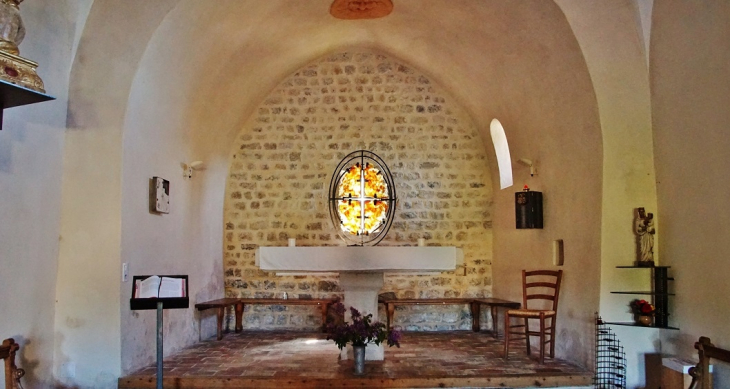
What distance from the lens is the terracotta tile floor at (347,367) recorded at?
15.8 feet

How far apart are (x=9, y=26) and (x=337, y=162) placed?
5113 millimetres

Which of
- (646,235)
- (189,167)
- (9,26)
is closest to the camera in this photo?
(9,26)

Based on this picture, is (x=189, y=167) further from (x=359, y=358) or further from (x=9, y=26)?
(x=9, y=26)

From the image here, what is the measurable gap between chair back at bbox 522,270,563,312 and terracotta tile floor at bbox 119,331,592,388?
530 mm

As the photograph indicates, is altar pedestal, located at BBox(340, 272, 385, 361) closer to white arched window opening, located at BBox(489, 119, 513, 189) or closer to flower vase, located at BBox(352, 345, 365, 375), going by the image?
flower vase, located at BBox(352, 345, 365, 375)

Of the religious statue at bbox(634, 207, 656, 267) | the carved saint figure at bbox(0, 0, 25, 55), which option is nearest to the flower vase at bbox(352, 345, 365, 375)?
the religious statue at bbox(634, 207, 656, 267)

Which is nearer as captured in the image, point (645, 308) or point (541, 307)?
point (645, 308)

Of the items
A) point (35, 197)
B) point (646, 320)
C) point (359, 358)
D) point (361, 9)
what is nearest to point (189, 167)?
point (35, 197)

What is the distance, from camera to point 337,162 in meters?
8.16

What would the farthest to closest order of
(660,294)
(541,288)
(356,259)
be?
(541,288) < (356,259) < (660,294)

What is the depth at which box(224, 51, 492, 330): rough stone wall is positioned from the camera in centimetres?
800

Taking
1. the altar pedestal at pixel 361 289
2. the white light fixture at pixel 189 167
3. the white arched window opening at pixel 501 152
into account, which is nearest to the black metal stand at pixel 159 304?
the altar pedestal at pixel 361 289

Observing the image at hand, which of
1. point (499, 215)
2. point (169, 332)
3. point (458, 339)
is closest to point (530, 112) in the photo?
point (499, 215)

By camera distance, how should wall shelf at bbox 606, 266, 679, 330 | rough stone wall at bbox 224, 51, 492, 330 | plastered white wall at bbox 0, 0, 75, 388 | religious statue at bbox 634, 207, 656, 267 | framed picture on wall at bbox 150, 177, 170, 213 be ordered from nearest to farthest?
plastered white wall at bbox 0, 0, 75, 388 < wall shelf at bbox 606, 266, 679, 330 < religious statue at bbox 634, 207, 656, 267 < framed picture on wall at bbox 150, 177, 170, 213 < rough stone wall at bbox 224, 51, 492, 330
